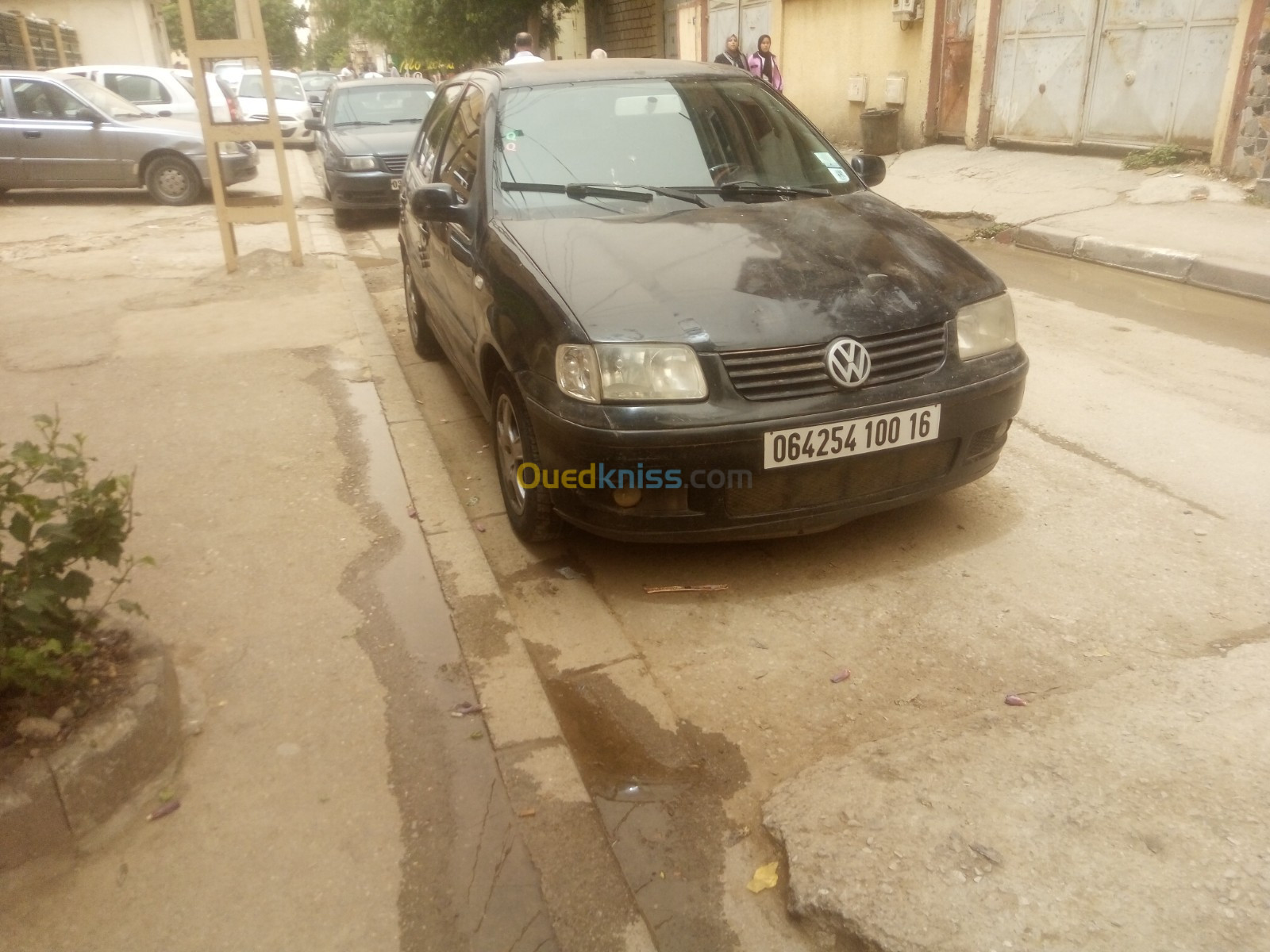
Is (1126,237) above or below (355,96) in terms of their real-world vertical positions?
below

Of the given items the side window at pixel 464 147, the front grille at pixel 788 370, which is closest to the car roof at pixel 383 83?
the side window at pixel 464 147

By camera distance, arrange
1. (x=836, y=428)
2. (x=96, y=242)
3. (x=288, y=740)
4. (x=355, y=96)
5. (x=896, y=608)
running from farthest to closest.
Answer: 1. (x=355, y=96)
2. (x=96, y=242)
3. (x=896, y=608)
4. (x=836, y=428)
5. (x=288, y=740)

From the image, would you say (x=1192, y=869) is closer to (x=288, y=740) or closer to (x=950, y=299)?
(x=950, y=299)

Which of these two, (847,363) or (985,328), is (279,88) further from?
(847,363)

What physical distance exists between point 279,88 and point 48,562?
74.2 ft

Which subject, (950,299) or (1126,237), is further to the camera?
(1126,237)

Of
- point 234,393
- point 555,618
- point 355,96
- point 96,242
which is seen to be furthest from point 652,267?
point 355,96

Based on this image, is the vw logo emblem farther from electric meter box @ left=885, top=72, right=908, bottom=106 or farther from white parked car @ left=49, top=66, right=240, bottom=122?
white parked car @ left=49, top=66, right=240, bottom=122

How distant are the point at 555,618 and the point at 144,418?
10.1 feet

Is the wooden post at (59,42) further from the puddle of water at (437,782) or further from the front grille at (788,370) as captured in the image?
the front grille at (788,370)

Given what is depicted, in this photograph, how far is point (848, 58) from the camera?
16.2m

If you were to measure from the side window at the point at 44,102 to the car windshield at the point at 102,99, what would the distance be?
17cm

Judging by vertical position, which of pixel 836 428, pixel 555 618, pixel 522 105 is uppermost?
pixel 522 105

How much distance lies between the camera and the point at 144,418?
538 cm
